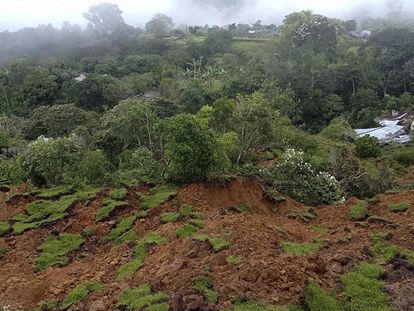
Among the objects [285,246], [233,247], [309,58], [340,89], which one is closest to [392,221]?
[285,246]

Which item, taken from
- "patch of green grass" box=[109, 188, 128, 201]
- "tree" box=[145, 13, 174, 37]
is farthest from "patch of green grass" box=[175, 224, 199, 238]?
"tree" box=[145, 13, 174, 37]

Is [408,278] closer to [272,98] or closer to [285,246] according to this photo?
[285,246]

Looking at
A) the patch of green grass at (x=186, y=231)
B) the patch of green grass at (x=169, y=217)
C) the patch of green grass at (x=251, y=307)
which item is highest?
the patch of green grass at (x=251, y=307)

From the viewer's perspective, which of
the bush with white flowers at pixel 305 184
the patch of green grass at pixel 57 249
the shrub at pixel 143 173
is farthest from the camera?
the bush with white flowers at pixel 305 184

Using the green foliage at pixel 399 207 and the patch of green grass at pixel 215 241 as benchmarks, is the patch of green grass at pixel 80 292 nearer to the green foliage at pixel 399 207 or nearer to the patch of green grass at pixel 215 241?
the patch of green grass at pixel 215 241

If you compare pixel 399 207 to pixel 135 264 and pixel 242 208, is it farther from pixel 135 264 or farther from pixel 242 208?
pixel 135 264

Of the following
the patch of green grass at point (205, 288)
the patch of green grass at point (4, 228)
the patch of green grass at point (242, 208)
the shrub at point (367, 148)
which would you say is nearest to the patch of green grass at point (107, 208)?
the patch of green grass at point (4, 228)

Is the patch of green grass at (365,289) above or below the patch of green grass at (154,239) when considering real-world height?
above

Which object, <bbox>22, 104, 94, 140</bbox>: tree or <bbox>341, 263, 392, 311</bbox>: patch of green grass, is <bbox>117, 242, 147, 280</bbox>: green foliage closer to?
<bbox>341, 263, 392, 311</bbox>: patch of green grass
